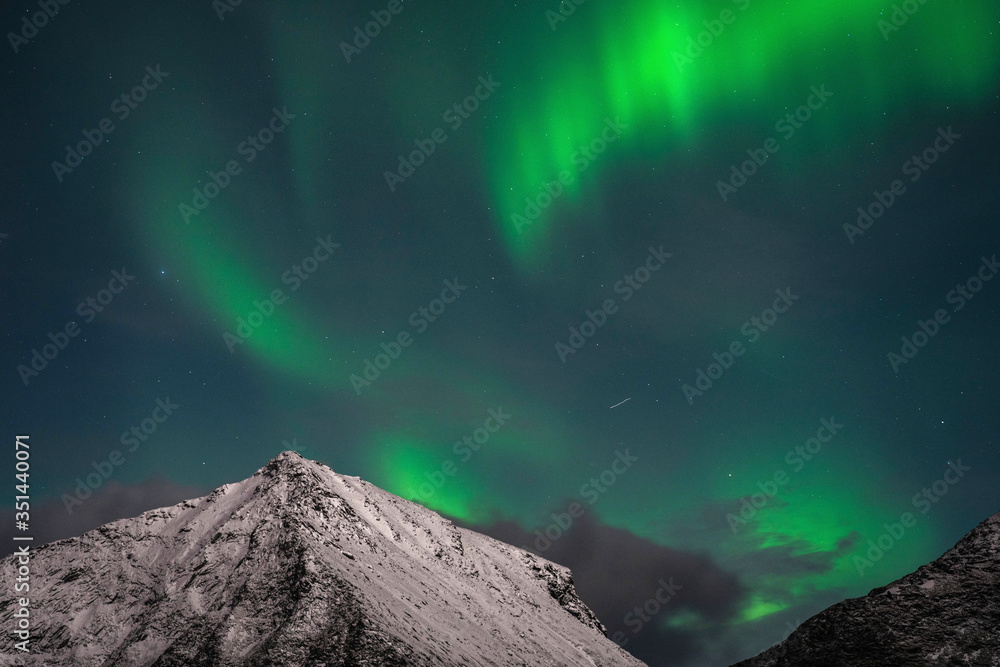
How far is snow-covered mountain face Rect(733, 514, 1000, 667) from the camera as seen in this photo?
11.6 m

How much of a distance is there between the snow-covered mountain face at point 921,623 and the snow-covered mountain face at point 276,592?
162 feet

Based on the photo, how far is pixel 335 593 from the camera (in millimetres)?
60594

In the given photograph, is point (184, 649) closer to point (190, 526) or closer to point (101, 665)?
point (101, 665)

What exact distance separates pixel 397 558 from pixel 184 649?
91.8 ft

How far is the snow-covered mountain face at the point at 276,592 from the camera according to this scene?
5747 centimetres

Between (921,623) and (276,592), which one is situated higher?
(276,592)

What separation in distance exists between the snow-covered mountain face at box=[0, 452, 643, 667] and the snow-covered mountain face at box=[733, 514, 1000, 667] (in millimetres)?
49365

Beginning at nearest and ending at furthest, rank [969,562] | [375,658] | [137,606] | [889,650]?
[889,650]
[969,562]
[375,658]
[137,606]

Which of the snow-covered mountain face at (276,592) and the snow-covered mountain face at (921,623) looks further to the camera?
the snow-covered mountain face at (276,592)

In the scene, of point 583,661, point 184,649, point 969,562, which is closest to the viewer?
point 969,562

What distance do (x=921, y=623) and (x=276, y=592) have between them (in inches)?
2420

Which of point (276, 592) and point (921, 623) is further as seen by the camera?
point (276, 592)

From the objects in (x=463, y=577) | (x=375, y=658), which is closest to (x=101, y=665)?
(x=375, y=658)

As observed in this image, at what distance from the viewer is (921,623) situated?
12.1m
